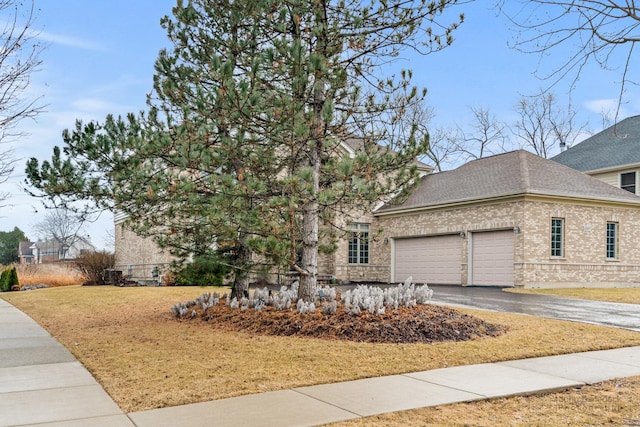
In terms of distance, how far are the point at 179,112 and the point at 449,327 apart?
6.09 meters

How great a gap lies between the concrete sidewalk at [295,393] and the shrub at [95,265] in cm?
1682

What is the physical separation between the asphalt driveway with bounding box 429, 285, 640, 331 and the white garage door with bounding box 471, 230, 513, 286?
2731 millimetres

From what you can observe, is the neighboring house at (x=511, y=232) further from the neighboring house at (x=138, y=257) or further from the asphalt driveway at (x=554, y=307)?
the asphalt driveway at (x=554, y=307)

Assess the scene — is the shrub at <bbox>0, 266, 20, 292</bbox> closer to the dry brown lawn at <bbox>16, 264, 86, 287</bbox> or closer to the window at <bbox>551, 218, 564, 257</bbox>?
the dry brown lawn at <bbox>16, 264, 86, 287</bbox>

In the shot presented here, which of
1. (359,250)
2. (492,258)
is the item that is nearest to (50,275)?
(359,250)

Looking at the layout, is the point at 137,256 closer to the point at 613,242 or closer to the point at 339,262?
the point at 339,262

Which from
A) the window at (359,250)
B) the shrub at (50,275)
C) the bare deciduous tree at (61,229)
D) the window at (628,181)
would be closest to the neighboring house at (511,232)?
A: the window at (359,250)

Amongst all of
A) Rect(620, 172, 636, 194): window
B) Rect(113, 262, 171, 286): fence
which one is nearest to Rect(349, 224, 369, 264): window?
Rect(113, 262, 171, 286): fence

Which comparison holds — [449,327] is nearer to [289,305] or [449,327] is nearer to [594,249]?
[289,305]

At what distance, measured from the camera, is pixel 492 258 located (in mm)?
21328

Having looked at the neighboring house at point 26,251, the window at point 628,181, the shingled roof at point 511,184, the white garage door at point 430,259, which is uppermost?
the window at point 628,181

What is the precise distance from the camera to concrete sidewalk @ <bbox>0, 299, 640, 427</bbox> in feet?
16.2

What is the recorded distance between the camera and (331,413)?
16.7 feet

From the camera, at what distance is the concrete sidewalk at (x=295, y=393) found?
493 cm
